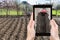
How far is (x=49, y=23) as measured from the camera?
103 centimetres

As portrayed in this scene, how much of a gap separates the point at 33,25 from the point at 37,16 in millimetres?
71

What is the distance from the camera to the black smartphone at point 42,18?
1023mm

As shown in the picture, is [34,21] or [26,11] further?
[26,11]

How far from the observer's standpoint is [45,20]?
1.04 m

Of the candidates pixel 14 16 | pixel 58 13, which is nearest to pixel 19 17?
pixel 14 16

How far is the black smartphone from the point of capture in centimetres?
102

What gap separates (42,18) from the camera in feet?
3.42

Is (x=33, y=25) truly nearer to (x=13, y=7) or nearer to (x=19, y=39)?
(x=19, y=39)

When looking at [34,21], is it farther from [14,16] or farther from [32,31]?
[14,16]

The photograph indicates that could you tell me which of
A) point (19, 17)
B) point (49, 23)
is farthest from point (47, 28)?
point (19, 17)

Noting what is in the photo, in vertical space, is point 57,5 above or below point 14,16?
above

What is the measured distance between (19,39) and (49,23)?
4.68 meters

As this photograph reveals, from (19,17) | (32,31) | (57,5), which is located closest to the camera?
(32,31)

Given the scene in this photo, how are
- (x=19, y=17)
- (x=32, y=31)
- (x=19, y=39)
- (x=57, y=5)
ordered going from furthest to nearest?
(x=19, y=17)
(x=57, y=5)
(x=19, y=39)
(x=32, y=31)
